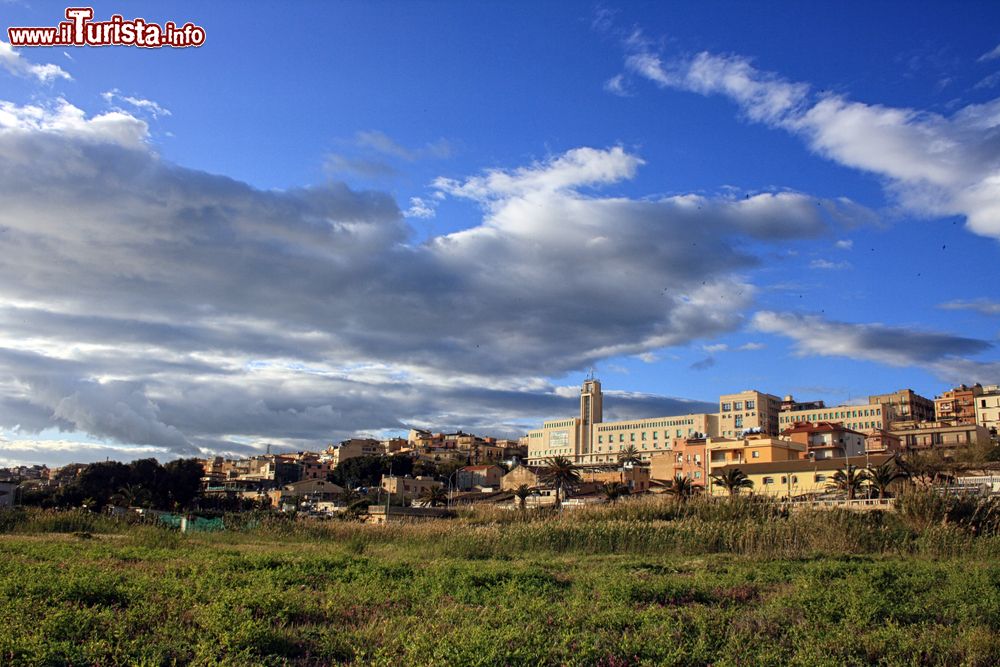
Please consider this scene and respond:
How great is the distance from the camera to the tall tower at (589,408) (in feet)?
513

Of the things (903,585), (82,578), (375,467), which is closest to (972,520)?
(903,585)

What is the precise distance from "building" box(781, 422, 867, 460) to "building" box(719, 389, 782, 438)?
51936 millimetres

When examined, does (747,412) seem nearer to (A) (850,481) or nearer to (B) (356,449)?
(B) (356,449)

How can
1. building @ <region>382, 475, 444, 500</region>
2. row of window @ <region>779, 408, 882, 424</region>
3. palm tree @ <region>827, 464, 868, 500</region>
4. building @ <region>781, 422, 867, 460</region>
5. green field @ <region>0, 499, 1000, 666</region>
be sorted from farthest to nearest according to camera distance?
row of window @ <region>779, 408, 882, 424</region> < building @ <region>382, 475, 444, 500</region> < building @ <region>781, 422, 867, 460</region> < palm tree @ <region>827, 464, 868, 500</region> < green field @ <region>0, 499, 1000, 666</region>

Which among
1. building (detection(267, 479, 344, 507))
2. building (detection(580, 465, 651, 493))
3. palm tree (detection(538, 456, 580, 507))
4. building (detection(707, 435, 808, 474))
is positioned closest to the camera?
palm tree (detection(538, 456, 580, 507))

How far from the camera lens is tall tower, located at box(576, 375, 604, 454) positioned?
156250mm

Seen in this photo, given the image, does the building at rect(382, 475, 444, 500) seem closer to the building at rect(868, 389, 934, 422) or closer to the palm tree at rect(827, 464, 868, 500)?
the palm tree at rect(827, 464, 868, 500)

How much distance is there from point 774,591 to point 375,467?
96503mm

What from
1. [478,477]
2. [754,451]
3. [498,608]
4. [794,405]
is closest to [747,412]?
[794,405]

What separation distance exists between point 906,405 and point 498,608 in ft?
430

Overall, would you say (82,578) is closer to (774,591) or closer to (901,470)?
(774,591)

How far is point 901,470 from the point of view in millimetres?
47438

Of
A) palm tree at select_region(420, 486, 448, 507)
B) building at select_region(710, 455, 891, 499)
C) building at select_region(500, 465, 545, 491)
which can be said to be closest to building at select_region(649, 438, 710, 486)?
building at select_region(500, 465, 545, 491)

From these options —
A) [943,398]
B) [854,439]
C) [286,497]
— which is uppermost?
[943,398]
